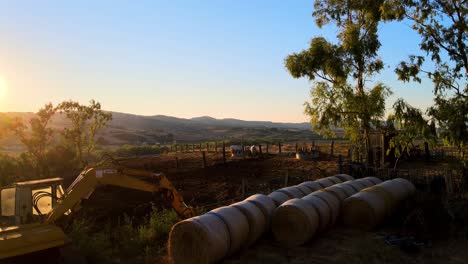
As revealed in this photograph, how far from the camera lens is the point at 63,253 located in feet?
35.0

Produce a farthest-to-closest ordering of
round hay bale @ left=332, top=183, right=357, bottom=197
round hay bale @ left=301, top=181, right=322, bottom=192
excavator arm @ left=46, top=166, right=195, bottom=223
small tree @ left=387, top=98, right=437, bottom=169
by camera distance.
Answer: small tree @ left=387, top=98, right=437, bottom=169 < round hay bale @ left=301, top=181, right=322, bottom=192 < round hay bale @ left=332, top=183, right=357, bottom=197 < excavator arm @ left=46, top=166, right=195, bottom=223

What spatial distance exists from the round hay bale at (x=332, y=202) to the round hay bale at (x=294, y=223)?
965 millimetres

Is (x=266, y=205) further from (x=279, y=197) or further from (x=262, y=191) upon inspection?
(x=262, y=191)

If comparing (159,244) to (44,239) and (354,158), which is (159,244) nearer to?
→ (44,239)

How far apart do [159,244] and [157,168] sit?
22.5m

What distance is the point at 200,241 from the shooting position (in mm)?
8906

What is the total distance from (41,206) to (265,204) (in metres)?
5.37

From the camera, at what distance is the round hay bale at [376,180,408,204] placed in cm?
1295

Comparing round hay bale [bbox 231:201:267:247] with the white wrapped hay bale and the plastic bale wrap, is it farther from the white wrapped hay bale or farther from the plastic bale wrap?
the white wrapped hay bale

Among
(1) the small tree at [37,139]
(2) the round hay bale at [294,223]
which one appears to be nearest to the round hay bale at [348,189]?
(2) the round hay bale at [294,223]

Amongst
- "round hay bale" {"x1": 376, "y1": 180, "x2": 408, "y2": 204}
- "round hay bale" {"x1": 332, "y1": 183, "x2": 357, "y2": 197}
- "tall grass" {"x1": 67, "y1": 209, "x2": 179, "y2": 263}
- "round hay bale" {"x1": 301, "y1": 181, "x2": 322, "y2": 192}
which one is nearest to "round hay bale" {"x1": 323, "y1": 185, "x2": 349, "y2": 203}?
"round hay bale" {"x1": 332, "y1": 183, "x2": 357, "y2": 197}

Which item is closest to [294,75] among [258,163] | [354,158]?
[354,158]

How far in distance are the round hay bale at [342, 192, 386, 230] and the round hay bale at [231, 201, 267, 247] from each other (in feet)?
8.76

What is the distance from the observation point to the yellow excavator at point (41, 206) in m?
8.32
